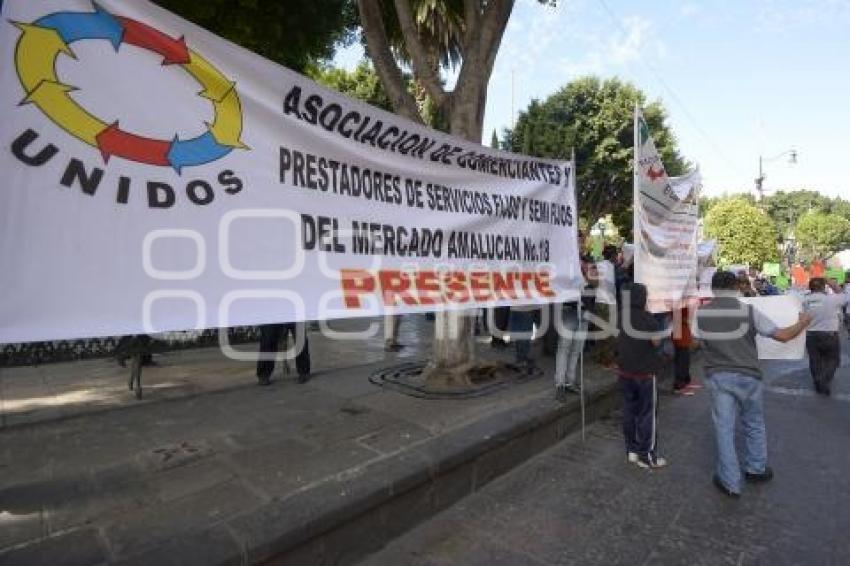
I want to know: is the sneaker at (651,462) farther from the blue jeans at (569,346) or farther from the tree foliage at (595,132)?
the tree foliage at (595,132)

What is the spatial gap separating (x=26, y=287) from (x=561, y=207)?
419cm

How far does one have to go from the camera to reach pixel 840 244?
89.7m

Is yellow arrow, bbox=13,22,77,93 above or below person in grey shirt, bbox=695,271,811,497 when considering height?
above

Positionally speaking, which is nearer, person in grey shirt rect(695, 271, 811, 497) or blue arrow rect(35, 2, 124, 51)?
blue arrow rect(35, 2, 124, 51)

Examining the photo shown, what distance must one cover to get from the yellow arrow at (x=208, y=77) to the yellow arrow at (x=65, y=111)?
521mm

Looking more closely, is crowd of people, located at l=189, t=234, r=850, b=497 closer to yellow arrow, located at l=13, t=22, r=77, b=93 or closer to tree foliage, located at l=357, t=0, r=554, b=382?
tree foliage, located at l=357, t=0, r=554, b=382

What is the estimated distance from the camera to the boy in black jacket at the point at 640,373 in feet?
15.5

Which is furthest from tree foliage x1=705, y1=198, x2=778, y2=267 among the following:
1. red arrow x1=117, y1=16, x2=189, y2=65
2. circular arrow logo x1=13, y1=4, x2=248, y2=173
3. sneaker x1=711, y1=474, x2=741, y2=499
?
red arrow x1=117, y1=16, x2=189, y2=65

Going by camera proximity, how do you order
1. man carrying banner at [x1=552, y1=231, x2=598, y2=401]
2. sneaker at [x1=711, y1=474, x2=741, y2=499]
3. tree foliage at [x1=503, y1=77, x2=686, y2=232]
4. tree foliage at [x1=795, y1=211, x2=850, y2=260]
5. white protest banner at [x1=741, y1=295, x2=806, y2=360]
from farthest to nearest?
tree foliage at [x1=795, y1=211, x2=850, y2=260] < tree foliage at [x1=503, y1=77, x2=686, y2=232] < man carrying banner at [x1=552, y1=231, x2=598, y2=401] < white protest banner at [x1=741, y1=295, x2=806, y2=360] < sneaker at [x1=711, y1=474, x2=741, y2=499]

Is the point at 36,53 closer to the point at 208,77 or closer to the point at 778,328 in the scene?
the point at 208,77

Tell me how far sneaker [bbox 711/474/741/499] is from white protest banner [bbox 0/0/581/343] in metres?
2.30

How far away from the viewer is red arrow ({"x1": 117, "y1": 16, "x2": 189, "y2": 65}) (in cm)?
242

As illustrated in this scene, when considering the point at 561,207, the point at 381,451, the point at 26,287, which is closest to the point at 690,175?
the point at 561,207

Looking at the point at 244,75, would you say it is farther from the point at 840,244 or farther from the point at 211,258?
the point at 840,244
